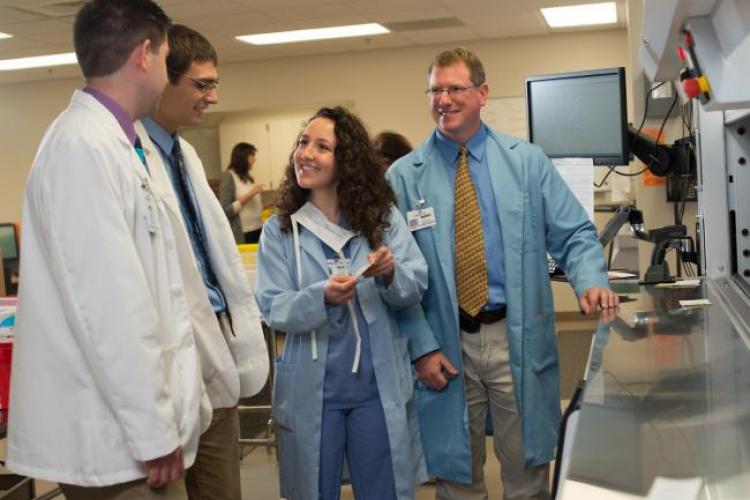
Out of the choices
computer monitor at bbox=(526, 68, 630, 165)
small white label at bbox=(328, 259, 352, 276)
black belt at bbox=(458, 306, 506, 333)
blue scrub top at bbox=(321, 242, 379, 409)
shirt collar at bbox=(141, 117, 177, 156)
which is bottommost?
blue scrub top at bbox=(321, 242, 379, 409)

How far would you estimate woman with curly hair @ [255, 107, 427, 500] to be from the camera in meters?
2.26

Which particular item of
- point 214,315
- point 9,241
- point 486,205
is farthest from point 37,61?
point 214,315

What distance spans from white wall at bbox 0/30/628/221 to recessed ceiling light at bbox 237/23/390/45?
0.90 metres

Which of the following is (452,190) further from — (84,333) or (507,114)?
(507,114)

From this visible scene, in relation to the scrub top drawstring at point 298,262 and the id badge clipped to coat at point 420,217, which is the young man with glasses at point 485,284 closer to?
the id badge clipped to coat at point 420,217

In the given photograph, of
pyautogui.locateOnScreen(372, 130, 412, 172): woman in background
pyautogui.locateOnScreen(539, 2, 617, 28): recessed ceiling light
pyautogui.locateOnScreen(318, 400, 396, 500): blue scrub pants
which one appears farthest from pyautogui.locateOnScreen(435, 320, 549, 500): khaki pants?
pyautogui.locateOnScreen(539, 2, 617, 28): recessed ceiling light

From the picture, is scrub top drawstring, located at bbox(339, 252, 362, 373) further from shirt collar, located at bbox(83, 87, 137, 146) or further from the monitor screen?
the monitor screen

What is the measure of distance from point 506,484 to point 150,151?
4.56 ft

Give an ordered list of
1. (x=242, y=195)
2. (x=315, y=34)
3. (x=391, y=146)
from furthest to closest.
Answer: (x=315, y=34), (x=242, y=195), (x=391, y=146)

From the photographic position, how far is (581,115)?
3.12 metres

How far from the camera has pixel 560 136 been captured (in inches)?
125

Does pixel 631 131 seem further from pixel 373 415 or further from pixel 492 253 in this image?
pixel 373 415

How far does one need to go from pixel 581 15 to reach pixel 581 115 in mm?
5218

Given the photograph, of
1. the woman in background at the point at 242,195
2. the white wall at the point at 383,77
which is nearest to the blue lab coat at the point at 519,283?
the woman in background at the point at 242,195
